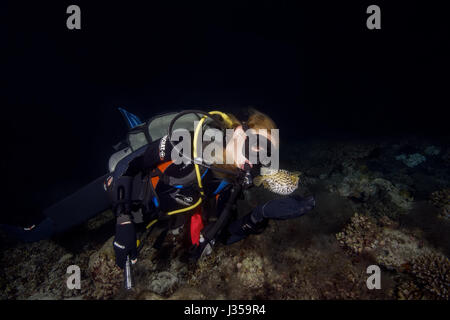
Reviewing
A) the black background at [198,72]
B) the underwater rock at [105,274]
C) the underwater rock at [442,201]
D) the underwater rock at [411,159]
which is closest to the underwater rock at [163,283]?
the underwater rock at [105,274]

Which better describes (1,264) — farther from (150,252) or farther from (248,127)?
(248,127)

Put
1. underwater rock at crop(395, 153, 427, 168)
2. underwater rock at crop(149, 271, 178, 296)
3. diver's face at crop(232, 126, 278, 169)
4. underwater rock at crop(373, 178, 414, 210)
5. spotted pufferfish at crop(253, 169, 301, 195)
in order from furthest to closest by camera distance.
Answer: underwater rock at crop(395, 153, 427, 168), spotted pufferfish at crop(253, 169, 301, 195), underwater rock at crop(373, 178, 414, 210), underwater rock at crop(149, 271, 178, 296), diver's face at crop(232, 126, 278, 169)

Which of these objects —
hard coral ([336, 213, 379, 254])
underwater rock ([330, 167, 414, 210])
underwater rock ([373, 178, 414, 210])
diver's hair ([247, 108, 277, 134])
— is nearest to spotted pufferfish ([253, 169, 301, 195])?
underwater rock ([330, 167, 414, 210])

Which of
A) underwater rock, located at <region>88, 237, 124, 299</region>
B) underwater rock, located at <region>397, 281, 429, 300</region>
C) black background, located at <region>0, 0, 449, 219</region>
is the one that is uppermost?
black background, located at <region>0, 0, 449, 219</region>

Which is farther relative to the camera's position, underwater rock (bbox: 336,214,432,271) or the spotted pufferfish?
the spotted pufferfish

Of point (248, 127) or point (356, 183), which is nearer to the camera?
point (248, 127)

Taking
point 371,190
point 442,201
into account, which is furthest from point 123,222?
point 442,201

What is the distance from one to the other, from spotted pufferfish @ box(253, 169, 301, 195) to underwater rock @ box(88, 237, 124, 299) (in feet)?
12.8

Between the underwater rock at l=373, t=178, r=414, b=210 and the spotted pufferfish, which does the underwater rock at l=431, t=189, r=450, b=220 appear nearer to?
the underwater rock at l=373, t=178, r=414, b=210

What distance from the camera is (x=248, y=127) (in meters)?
1.93

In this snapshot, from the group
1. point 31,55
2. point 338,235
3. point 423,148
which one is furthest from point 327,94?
point 31,55

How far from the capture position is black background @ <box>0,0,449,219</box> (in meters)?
9.14

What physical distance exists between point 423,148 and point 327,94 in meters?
8.17
